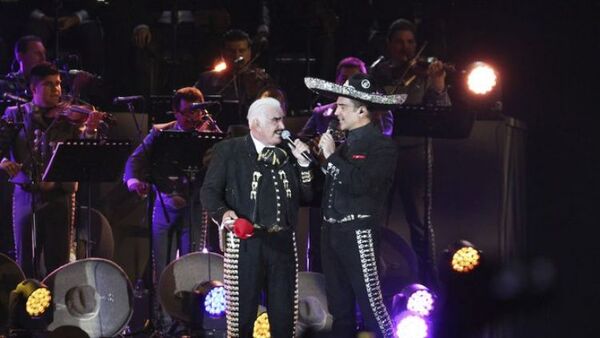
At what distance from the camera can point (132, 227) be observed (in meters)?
10.9

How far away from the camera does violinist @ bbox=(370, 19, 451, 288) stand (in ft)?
32.2

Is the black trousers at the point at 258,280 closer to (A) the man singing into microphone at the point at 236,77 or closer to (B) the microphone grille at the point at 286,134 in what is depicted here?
(B) the microphone grille at the point at 286,134

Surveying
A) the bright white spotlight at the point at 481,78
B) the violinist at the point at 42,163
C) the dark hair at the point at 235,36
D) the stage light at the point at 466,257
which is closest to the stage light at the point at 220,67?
the dark hair at the point at 235,36

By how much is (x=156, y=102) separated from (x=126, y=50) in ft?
6.38

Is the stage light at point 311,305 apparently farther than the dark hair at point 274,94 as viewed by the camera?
No

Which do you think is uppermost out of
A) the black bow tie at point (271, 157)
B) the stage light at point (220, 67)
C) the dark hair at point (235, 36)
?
the dark hair at point (235, 36)

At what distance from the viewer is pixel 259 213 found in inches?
262

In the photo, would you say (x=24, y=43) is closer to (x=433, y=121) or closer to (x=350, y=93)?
(x=433, y=121)

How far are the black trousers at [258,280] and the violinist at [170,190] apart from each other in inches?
104

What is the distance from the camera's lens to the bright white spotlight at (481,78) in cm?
970

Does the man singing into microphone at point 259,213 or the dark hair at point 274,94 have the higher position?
the dark hair at point 274,94

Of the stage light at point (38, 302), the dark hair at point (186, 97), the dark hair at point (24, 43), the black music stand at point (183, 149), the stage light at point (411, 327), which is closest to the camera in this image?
the stage light at point (38, 302)

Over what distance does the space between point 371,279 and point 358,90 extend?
130 centimetres

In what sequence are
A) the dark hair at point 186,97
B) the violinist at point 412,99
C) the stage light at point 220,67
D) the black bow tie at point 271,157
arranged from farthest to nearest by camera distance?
the stage light at point 220,67 < the violinist at point 412,99 < the dark hair at point 186,97 < the black bow tie at point 271,157
